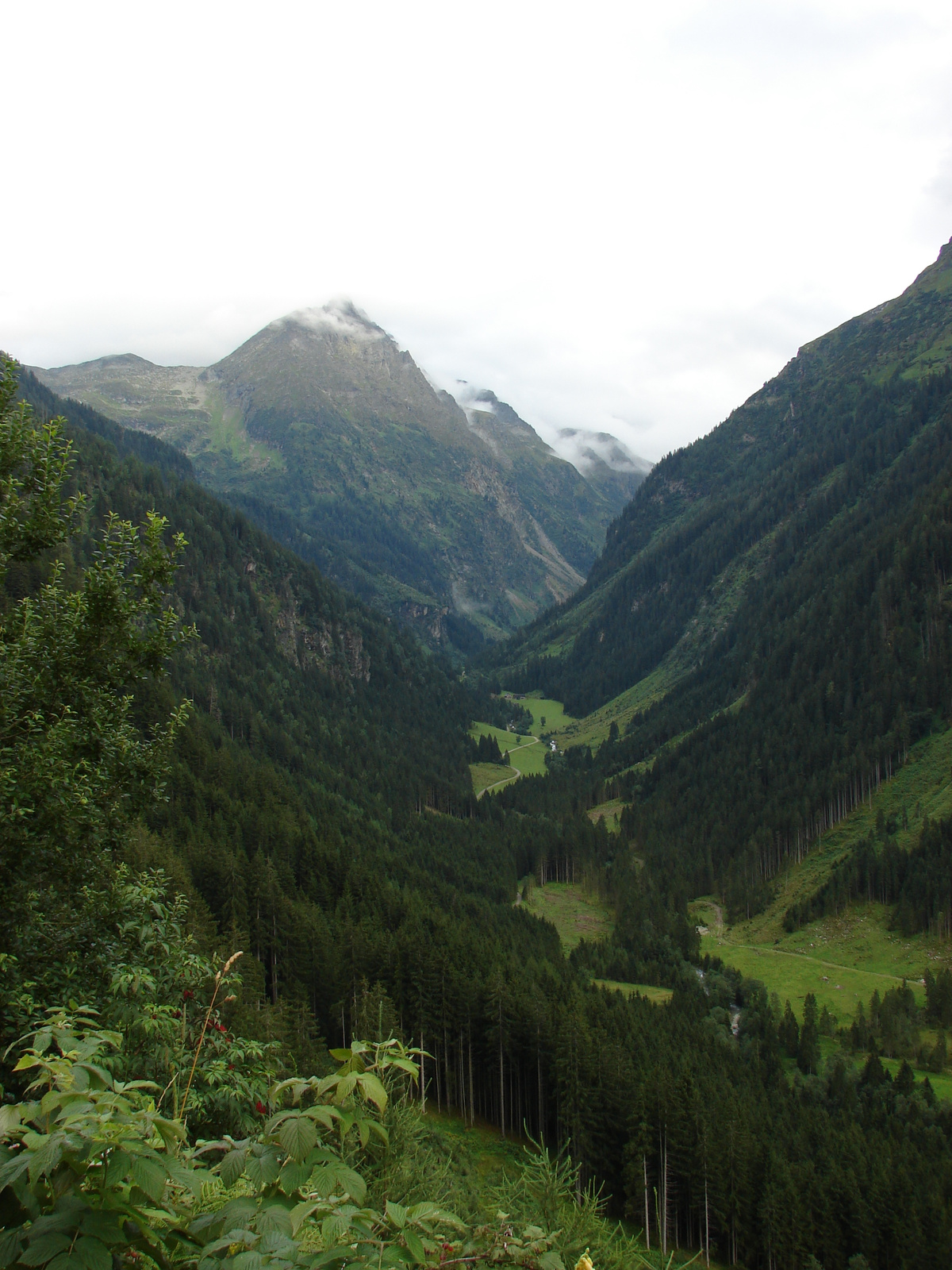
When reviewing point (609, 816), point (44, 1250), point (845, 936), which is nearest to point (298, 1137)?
Result: point (44, 1250)

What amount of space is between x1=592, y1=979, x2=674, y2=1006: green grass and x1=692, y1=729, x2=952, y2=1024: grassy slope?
17.1 metres

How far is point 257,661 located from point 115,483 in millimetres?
57494

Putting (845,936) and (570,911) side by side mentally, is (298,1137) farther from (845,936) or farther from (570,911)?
(570,911)

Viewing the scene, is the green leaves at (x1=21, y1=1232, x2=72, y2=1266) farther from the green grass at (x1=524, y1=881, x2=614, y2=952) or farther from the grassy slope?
the green grass at (x1=524, y1=881, x2=614, y2=952)

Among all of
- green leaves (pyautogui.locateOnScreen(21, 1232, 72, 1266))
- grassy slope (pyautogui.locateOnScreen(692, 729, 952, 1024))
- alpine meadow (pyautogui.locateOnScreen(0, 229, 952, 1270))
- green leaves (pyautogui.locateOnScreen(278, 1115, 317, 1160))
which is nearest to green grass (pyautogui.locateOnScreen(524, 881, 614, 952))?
alpine meadow (pyautogui.locateOnScreen(0, 229, 952, 1270))

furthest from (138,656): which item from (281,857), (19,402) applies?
(281,857)

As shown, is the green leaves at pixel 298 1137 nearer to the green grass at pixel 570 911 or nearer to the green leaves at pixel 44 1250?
the green leaves at pixel 44 1250

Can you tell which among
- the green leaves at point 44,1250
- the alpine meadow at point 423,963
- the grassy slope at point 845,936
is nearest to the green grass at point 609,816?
the alpine meadow at point 423,963

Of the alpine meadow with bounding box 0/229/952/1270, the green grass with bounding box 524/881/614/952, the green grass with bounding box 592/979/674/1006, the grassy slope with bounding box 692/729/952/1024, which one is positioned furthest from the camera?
the green grass with bounding box 524/881/614/952

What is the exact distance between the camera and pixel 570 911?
5364 inches

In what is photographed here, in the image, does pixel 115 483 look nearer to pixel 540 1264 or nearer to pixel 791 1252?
pixel 791 1252

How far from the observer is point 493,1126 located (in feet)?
213

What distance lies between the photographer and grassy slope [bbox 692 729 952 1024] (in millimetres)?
104750

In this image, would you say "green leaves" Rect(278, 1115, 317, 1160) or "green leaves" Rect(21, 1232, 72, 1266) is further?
"green leaves" Rect(278, 1115, 317, 1160)
